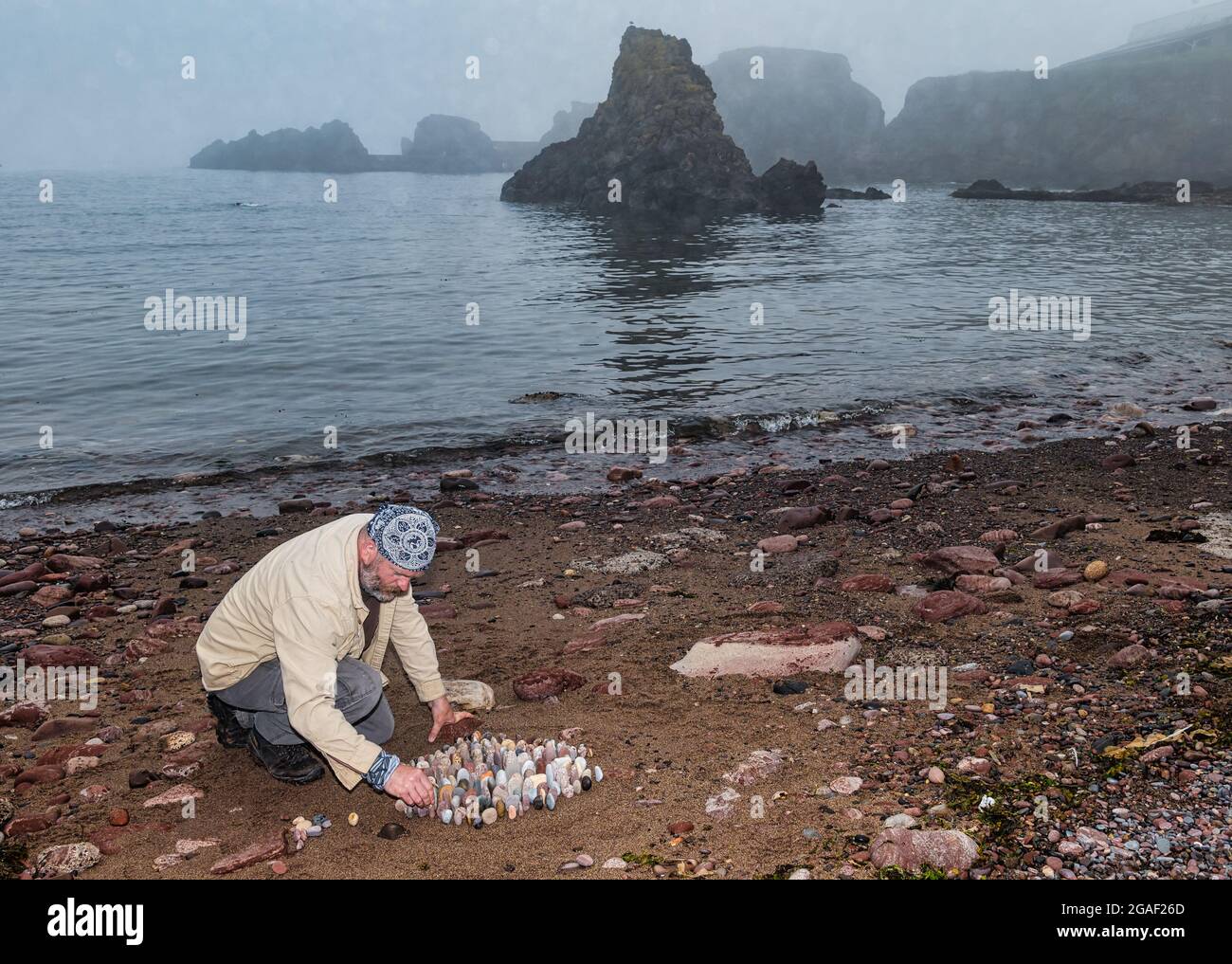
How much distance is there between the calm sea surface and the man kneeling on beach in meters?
10.3

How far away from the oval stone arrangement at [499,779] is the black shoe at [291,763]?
65cm

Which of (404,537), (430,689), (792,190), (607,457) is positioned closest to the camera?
(404,537)

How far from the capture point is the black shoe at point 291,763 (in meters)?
5.94

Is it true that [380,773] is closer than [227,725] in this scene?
Yes

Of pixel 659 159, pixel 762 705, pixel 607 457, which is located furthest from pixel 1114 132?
pixel 762 705

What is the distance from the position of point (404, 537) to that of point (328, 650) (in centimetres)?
76

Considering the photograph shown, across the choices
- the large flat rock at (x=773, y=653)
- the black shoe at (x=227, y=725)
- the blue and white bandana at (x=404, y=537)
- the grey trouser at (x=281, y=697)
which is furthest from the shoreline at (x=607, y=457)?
the blue and white bandana at (x=404, y=537)

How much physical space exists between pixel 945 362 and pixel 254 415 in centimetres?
1493

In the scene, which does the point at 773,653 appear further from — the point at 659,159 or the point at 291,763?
the point at 659,159

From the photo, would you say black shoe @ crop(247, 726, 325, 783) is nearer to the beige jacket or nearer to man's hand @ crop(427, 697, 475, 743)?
the beige jacket

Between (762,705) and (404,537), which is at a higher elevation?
(404,537)

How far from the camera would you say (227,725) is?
246 inches

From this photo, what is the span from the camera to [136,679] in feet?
25.6
